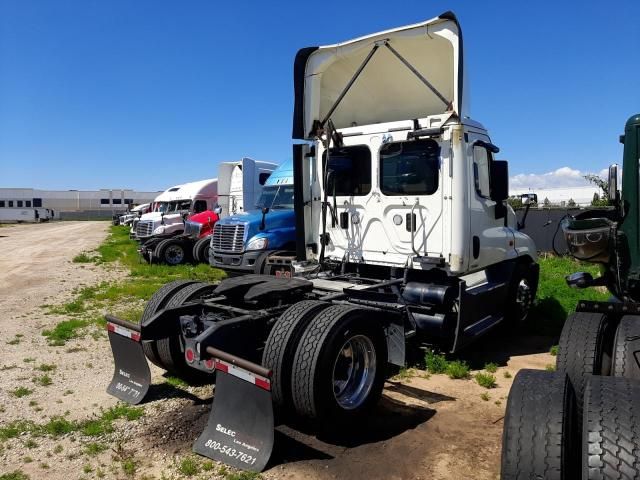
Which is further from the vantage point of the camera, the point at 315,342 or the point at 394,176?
the point at 394,176

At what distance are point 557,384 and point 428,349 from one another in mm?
3616

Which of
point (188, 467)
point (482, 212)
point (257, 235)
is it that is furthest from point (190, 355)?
point (257, 235)

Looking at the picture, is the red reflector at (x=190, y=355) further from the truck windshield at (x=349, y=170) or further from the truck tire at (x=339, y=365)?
the truck windshield at (x=349, y=170)

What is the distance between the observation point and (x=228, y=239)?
11.9 meters

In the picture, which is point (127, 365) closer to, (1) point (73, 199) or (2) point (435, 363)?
(2) point (435, 363)

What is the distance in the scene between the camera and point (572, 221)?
13.7ft

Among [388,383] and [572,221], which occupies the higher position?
[572,221]

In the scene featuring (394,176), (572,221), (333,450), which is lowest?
(333,450)

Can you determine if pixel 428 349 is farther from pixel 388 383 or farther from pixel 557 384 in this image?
pixel 557 384

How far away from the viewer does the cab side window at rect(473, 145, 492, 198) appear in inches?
259

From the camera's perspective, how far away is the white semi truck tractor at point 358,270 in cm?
412

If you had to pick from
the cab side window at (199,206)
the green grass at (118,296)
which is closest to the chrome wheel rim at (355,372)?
the green grass at (118,296)

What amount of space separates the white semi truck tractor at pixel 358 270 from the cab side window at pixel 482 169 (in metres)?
0.03

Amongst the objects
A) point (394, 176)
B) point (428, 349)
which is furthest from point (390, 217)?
point (428, 349)
